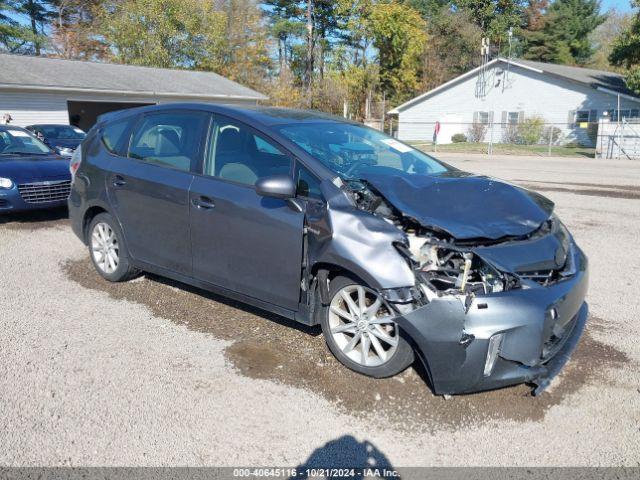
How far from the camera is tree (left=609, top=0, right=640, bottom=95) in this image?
89.8ft

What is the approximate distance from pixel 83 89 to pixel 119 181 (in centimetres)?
2221

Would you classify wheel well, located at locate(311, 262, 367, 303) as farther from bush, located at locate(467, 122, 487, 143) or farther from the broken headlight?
bush, located at locate(467, 122, 487, 143)

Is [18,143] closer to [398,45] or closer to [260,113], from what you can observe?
[260,113]

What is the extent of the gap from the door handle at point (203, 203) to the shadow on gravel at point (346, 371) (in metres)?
0.99

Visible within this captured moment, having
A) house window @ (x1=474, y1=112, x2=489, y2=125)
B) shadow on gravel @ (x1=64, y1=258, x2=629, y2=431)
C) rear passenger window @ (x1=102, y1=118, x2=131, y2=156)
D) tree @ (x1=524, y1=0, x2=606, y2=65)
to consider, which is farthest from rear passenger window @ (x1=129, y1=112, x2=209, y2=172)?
tree @ (x1=524, y1=0, x2=606, y2=65)

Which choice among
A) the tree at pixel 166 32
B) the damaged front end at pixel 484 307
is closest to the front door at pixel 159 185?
the damaged front end at pixel 484 307

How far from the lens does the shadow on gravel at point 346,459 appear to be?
2803 mm

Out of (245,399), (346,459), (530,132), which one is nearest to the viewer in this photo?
(346,459)

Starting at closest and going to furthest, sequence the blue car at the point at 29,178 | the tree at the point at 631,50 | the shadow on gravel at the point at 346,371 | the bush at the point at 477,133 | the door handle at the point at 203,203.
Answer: the shadow on gravel at the point at 346,371, the door handle at the point at 203,203, the blue car at the point at 29,178, the tree at the point at 631,50, the bush at the point at 477,133

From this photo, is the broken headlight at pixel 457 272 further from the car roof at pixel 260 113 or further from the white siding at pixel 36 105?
the white siding at pixel 36 105

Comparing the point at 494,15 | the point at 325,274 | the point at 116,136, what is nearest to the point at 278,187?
the point at 325,274

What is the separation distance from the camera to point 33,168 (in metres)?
8.18

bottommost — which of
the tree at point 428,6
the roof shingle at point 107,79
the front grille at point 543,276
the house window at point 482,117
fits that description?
the front grille at point 543,276

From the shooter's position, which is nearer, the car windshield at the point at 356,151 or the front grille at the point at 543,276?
the front grille at the point at 543,276
